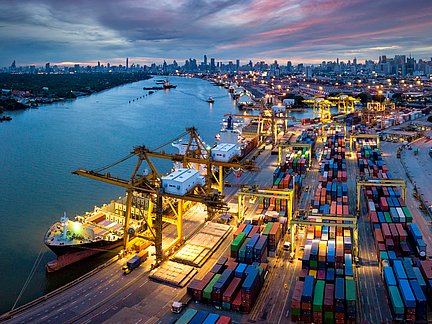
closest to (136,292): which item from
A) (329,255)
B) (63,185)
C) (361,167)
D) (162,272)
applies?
(162,272)

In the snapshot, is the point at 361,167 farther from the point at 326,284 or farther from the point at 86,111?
the point at 86,111

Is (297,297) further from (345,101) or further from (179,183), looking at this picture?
(345,101)

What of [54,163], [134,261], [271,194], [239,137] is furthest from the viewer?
[239,137]

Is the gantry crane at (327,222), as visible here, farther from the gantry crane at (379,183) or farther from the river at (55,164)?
the river at (55,164)

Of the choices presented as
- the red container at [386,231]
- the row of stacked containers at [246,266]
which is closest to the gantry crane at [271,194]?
the row of stacked containers at [246,266]

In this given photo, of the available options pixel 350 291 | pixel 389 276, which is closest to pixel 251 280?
pixel 350 291
